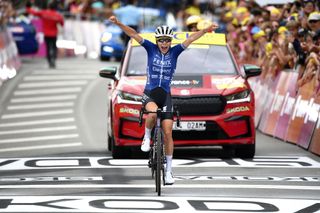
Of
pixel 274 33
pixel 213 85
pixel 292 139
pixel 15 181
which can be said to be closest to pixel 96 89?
pixel 274 33

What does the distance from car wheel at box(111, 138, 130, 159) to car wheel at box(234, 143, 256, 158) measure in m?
1.58

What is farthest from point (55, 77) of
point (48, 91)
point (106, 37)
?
point (106, 37)

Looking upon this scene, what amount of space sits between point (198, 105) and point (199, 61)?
60.7 inches

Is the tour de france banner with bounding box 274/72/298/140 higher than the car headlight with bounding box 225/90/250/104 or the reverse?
the reverse

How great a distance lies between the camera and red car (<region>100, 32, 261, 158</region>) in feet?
56.5

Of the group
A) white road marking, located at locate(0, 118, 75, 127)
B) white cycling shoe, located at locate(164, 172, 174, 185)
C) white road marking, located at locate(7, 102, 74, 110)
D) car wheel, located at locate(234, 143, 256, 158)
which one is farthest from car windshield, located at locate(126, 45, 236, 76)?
white road marking, located at locate(7, 102, 74, 110)

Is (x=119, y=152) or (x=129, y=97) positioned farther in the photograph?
(x=119, y=152)

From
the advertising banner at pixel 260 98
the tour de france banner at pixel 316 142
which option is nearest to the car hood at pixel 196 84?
the tour de france banner at pixel 316 142

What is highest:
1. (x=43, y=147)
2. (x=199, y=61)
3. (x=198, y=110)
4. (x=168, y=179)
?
(x=199, y=61)

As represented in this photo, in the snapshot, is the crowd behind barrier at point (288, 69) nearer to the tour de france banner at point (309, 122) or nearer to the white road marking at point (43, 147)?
the tour de france banner at point (309, 122)

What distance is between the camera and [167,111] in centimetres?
1406

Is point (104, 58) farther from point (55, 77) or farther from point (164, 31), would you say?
point (164, 31)

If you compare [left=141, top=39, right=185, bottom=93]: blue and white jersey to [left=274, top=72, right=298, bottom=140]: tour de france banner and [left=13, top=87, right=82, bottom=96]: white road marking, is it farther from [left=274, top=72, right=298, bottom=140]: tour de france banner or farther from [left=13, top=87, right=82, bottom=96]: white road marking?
[left=13, top=87, right=82, bottom=96]: white road marking

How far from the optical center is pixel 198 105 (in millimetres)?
17250
